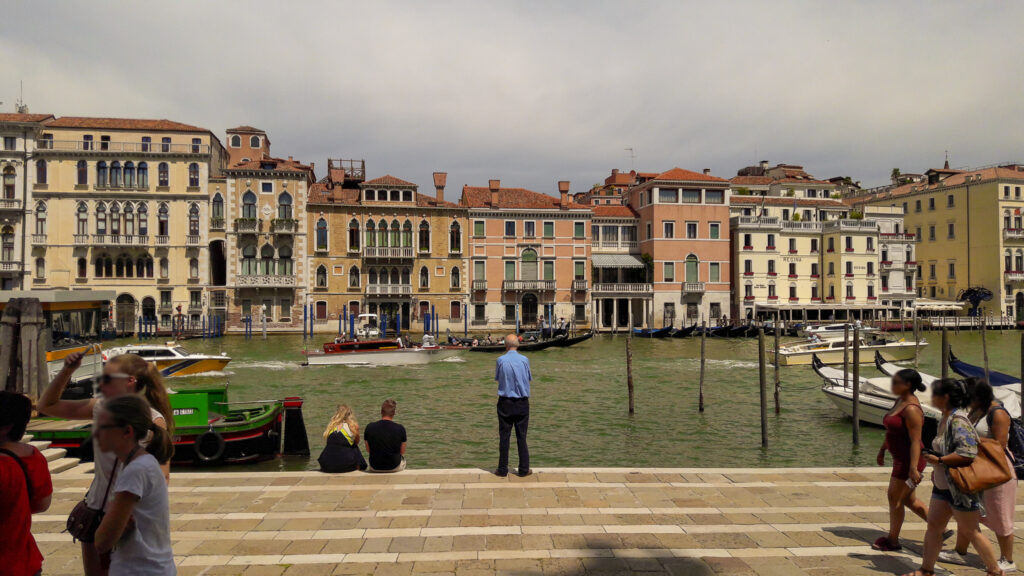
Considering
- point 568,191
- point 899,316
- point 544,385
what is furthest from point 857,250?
point 544,385

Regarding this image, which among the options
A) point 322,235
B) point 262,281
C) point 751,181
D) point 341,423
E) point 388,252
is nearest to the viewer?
point 341,423

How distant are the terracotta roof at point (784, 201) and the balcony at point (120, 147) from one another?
31.9 metres

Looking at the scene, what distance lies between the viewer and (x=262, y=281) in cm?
3606

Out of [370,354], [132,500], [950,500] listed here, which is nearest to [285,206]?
[370,354]

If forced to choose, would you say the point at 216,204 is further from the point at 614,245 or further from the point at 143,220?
the point at 614,245

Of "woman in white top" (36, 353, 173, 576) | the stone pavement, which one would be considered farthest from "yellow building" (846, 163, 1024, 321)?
"woman in white top" (36, 353, 173, 576)

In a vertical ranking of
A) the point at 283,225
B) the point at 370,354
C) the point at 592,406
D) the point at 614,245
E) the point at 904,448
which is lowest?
the point at 592,406

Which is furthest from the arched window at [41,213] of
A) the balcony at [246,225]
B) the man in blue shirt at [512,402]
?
the man in blue shirt at [512,402]

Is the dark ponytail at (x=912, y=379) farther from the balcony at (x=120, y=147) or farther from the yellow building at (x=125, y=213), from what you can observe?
the balcony at (x=120, y=147)

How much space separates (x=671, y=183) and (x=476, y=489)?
1407 inches

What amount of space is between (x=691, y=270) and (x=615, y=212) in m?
6.02

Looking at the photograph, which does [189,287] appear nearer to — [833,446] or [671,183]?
[671,183]

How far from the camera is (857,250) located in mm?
41656

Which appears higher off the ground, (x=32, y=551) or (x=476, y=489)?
(x=32, y=551)
